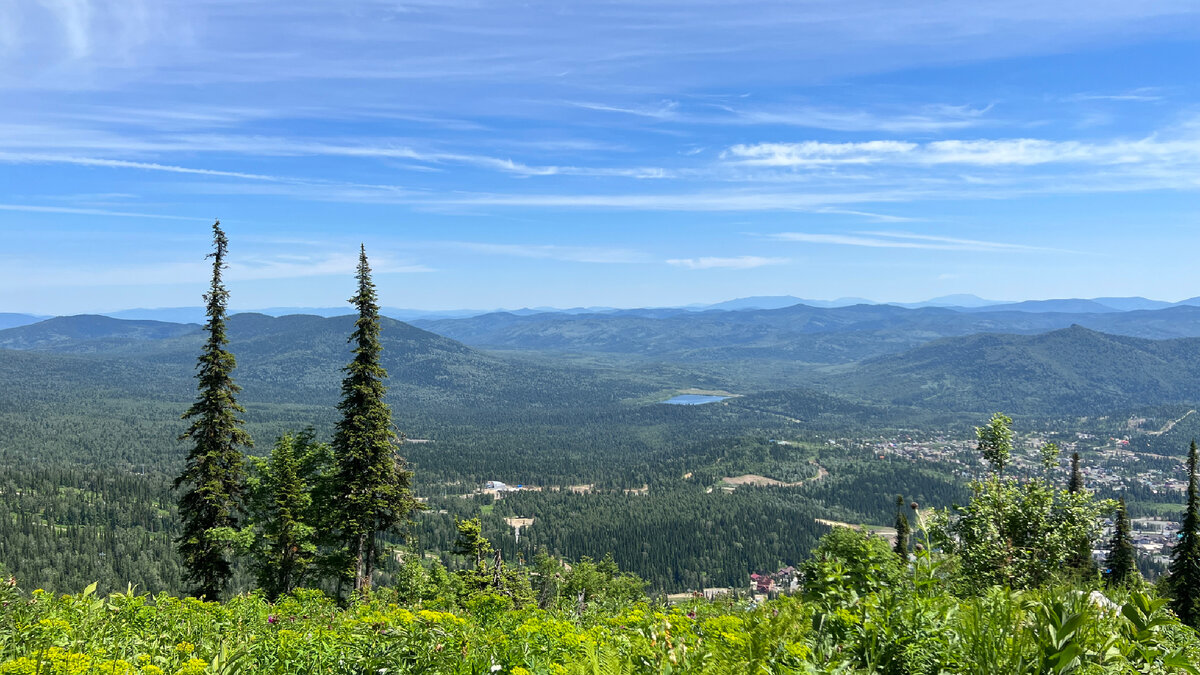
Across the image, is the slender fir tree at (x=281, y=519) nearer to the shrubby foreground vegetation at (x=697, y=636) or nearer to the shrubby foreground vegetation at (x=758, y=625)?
the shrubby foreground vegetation at (x=758, y=625)

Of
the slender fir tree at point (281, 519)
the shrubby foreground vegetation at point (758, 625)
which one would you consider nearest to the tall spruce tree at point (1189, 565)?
the shrubby foreground vegetation at point (758, 625)

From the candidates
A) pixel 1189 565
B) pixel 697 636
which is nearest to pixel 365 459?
pixel 697 636

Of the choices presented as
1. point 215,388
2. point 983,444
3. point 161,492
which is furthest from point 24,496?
point 983,444

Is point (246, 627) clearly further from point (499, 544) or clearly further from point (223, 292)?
point (499, 544)

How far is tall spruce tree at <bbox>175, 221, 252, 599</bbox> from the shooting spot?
2286 centimetres

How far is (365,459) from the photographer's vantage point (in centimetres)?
2373

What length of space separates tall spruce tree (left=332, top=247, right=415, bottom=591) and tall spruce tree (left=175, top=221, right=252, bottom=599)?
13.1 feet

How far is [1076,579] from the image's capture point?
14.1 ft

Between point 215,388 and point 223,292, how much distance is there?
3.96 m

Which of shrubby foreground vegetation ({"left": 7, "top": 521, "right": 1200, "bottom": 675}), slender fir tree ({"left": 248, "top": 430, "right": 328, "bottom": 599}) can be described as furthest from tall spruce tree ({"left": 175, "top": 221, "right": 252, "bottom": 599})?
shrubby foreground vegetation ({"left": 7, "top": 521, "right": 1200, "bottom": 675})

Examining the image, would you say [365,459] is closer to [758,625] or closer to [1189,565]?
[758,625]

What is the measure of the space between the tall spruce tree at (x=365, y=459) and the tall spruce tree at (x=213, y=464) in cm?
399

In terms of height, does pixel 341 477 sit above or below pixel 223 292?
below

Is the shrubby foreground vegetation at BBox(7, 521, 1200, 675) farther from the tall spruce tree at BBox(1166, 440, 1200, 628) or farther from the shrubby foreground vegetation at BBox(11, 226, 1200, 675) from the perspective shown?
the tall spruce tree at BBox(1166, 440, 1200, 628)
